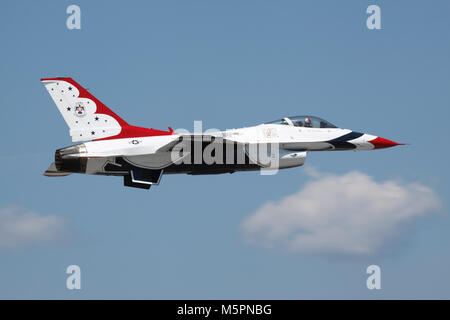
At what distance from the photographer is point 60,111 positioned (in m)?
35.3

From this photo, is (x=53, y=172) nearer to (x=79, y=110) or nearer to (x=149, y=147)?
(x=79, y=110)

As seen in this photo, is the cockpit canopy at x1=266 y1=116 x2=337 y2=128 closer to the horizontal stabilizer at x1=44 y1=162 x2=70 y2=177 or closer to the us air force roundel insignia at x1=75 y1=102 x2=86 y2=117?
the us air force roundel insignia at x1=75 y1=102 x2=86 y2=117

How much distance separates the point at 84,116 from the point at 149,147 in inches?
122

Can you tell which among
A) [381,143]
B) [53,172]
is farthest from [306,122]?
[53,172]

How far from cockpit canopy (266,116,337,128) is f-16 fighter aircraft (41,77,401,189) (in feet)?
0.57

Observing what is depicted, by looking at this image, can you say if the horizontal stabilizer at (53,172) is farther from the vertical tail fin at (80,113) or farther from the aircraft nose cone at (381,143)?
the aircraft nose cone at (381,143)

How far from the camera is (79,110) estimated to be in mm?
35438

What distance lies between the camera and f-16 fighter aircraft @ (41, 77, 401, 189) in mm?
34312

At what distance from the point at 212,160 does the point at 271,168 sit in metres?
2.75

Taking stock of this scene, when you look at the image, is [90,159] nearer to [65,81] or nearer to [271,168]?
[65,81]

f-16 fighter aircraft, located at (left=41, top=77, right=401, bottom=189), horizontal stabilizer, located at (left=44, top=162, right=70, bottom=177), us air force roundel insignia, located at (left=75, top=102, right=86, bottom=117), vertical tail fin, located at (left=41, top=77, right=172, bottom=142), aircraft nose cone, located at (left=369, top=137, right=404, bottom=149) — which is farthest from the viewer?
aircraft nose cone, located at (left=369, top=137, right=404, bottom=149)

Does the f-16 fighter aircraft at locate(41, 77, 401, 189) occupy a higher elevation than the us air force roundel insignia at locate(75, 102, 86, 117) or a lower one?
lower

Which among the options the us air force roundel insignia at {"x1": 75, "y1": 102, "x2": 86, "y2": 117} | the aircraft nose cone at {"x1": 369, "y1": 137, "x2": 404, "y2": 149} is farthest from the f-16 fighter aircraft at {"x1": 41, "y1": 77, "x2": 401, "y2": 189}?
the aircraft nose cone at {"x1": 369, "y1": 137, "x2": 404, "y2": 149}

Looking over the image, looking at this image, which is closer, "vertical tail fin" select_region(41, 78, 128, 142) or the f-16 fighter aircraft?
the f-16 fighter aircraft
